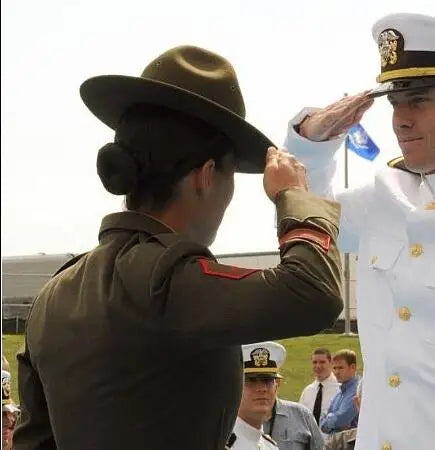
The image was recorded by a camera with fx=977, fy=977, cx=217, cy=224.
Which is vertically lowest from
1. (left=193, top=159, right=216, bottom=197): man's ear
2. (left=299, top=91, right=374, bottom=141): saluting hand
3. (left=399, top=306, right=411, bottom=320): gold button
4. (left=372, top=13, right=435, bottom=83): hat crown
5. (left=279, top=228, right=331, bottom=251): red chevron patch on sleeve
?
(left=399, top=306, right=411, bottom=320): gold button

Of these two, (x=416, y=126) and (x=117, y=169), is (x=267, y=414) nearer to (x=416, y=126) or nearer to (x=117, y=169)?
(x=416, y=126)

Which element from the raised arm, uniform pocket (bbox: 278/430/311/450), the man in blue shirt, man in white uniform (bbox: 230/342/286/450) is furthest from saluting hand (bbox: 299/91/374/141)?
the man in blue shirt

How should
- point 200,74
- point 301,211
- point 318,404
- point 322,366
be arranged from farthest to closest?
point 322,366 < point 318,404 < point 200,74 < point 301,211

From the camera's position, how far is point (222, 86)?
190 centimetres

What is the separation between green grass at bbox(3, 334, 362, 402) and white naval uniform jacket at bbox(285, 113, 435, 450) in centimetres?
1066

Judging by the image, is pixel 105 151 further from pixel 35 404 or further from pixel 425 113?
pixel 425 113

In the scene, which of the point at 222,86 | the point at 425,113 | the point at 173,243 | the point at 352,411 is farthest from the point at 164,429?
the point at 352,411

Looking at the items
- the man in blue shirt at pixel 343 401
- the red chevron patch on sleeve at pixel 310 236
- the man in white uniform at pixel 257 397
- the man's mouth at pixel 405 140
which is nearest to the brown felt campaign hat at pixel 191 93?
the red chevron patch on sleeve at pixel 310 236

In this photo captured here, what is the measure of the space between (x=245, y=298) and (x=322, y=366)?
7.12 m

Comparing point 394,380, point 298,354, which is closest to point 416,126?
point 394,380

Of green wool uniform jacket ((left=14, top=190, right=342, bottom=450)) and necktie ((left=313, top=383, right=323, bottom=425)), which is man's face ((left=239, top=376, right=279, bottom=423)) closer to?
green wool uniform jacket ((left=14, top=190, right=342, bottom=450))

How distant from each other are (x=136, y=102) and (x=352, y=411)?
533 centimetres

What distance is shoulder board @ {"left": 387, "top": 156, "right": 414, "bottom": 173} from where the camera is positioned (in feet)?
9.37

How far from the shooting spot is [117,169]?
1.81 m
